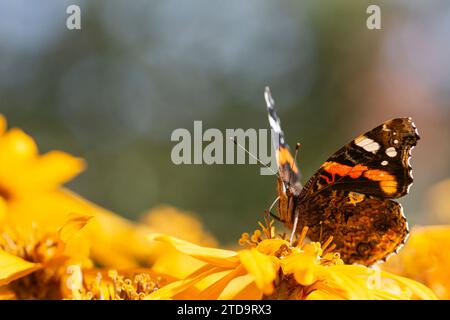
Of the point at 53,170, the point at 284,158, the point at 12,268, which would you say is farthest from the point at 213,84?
the point at 12,268

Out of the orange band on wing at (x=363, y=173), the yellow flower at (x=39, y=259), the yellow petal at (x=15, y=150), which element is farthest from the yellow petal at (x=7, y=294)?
the yellow petal at (x=15, y=150)

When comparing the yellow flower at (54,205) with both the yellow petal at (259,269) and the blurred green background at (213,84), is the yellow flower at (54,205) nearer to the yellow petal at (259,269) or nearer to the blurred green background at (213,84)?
the yellow petal at (259,269)

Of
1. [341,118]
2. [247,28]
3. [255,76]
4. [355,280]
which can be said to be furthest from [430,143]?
[355,280]

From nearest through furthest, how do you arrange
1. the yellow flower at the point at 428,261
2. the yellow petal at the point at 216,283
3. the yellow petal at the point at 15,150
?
the yellow petal at the point at 216,283 → the yellow flower at the point at 428,261 → the yellow petal at the point at 15,150

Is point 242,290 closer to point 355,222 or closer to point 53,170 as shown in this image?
point 355,222
